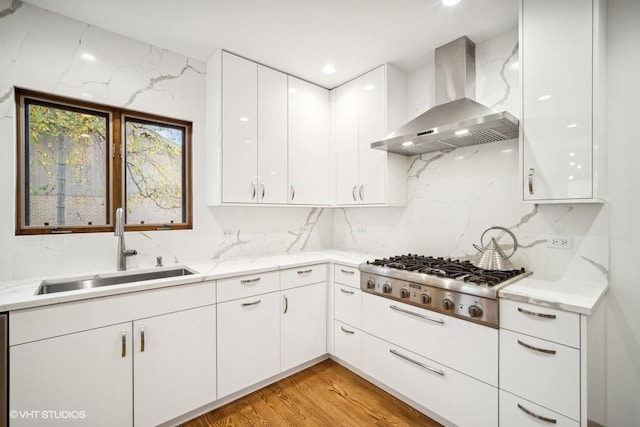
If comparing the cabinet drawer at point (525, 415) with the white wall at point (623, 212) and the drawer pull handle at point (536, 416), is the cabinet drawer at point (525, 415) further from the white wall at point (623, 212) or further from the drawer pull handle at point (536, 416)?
the white wall at point (623, 212)

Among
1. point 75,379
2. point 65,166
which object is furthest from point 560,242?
point 65,166

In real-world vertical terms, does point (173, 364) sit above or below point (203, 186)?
below

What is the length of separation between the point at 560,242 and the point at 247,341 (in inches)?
88.3

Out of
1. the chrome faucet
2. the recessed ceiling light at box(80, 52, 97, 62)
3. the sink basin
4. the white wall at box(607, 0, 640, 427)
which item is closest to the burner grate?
the white wall at box(607, 0, 640, 427)

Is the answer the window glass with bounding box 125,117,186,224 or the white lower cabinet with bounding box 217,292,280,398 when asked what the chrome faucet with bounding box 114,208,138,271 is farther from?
the white lower cabinet with bounding box 217,292,280,398

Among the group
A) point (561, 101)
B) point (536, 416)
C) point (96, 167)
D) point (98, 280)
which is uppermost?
point (561, 101)

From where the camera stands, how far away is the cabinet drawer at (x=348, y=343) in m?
2.35

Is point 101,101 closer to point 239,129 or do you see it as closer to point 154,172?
point 154,172

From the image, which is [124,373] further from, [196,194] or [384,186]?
[384,186]

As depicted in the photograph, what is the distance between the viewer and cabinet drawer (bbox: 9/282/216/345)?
1377 millimetres

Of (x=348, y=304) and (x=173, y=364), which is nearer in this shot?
(x=173, y=364)

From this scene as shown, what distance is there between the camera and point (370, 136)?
8.71ft

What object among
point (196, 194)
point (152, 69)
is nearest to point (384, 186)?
point (196, 194)

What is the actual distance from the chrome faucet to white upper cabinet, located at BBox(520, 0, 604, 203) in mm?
2637
